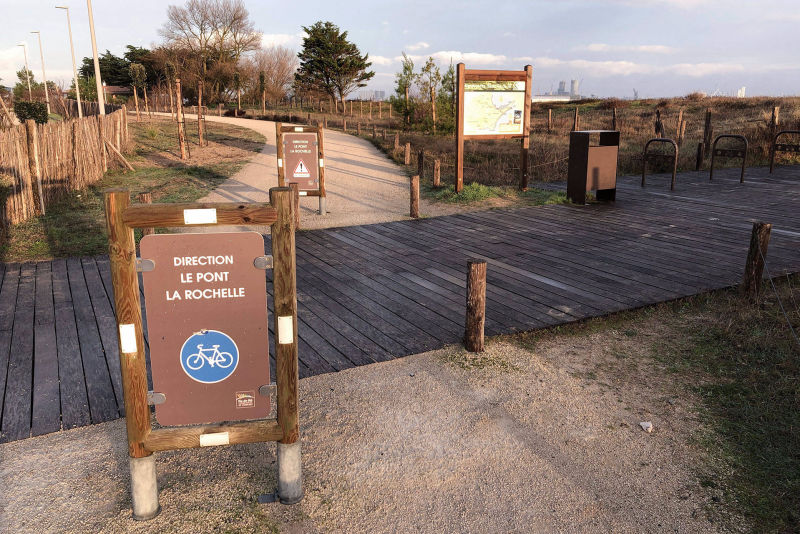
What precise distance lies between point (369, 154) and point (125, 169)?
784 cm

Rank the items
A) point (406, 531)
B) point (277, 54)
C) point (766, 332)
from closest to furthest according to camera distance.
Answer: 1. point (406, 531)
2. point (766, 332)
3. point (277, 54)

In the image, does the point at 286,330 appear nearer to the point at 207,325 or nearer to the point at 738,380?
the point at 207,325

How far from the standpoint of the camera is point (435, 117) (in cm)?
2720

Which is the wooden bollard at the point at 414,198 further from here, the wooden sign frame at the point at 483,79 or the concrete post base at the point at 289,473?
the concrete post base at the point at 289,473

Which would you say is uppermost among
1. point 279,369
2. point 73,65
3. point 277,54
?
point 277,54

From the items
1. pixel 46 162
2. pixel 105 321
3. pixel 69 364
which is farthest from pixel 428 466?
pixel 46 162

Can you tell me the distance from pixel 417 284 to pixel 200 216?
408 cm

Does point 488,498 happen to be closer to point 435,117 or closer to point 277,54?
point 435,117

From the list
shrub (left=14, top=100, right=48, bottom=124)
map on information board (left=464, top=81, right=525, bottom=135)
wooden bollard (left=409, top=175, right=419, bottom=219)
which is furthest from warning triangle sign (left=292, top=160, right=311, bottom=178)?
shrub (left=14, top=100, right=48, bottom=124)

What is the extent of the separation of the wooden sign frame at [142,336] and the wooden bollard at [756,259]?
4.90 m

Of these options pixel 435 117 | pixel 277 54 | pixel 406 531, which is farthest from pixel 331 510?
pixel 277 54

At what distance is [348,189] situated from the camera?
13.9 m

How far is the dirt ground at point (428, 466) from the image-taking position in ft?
9.68

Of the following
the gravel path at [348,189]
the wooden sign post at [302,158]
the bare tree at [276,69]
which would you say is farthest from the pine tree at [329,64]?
the wooden sign post at [302,158]
